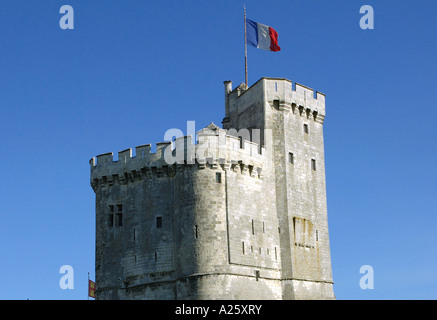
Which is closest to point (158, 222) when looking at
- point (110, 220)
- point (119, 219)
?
point (119, 219)

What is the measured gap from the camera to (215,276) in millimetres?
49375

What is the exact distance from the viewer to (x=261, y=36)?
60.3 m

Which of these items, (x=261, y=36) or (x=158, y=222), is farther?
(x=261, y=36)

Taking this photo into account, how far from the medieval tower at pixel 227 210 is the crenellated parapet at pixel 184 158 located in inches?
2.8

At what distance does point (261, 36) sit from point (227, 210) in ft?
52.5

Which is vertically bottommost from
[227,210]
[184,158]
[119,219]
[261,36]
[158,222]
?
[158,222]

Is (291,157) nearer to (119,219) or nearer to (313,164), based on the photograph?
(313,164)

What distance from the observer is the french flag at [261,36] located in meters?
60.1

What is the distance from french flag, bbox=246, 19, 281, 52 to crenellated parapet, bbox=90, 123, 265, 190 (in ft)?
28.0

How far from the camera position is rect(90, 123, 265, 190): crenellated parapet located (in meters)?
51.6

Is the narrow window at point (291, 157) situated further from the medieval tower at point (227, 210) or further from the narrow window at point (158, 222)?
the narrow window at point (158, 222)
